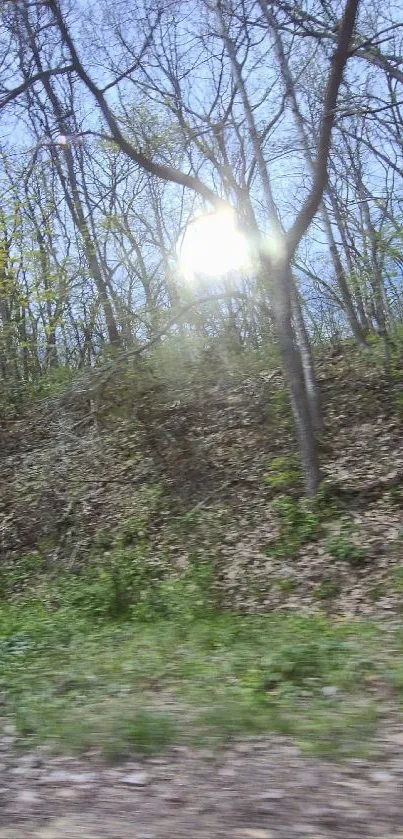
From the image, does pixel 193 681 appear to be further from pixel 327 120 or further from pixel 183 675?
pixel 327 120

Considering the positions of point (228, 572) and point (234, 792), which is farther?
point (228, 572)

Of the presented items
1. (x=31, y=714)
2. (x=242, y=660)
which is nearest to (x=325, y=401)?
(x=242, y=660)

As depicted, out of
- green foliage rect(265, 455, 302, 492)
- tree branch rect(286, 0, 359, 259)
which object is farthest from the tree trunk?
tree branch rect(286, 0, 359, 259)

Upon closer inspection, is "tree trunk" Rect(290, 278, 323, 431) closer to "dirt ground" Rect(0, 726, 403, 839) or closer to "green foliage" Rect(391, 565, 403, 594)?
"green foliage" Rect(391, 565, 403, 594)

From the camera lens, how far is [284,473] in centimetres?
1238

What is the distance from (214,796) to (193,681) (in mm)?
2253

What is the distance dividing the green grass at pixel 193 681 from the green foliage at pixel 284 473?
11.6ft

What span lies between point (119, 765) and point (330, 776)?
1290 millimetres

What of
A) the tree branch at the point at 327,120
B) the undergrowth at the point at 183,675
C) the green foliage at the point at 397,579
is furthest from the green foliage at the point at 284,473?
the tree branch at the point at 327,120

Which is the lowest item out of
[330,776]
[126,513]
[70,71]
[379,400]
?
[330,776]

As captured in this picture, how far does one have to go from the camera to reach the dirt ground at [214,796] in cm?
309

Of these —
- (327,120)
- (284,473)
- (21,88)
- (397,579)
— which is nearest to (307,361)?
(284,473)

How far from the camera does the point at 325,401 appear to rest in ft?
49.0

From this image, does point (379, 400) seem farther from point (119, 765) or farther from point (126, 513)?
point (119, 765)
